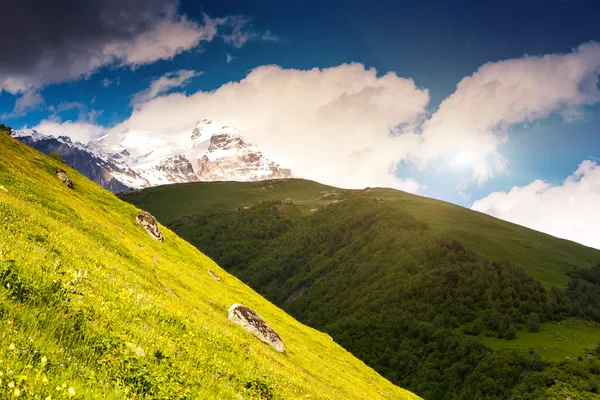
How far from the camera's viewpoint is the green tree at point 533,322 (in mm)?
182500

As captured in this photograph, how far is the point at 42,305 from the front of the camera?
27.4 feet

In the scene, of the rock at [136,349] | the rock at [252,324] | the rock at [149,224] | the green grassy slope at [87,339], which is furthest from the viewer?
the rock at [149,224]

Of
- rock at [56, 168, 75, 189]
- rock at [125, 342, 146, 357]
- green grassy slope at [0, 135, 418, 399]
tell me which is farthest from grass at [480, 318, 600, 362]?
rock at [125, 342, 146, 357]

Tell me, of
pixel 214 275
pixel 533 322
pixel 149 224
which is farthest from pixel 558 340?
pixel 149 224

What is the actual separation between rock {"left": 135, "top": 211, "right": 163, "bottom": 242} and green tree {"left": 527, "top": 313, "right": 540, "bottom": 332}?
648ft

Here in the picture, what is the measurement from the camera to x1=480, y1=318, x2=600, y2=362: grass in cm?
15634

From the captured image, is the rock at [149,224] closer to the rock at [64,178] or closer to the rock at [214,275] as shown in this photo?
the rock at [214,275]

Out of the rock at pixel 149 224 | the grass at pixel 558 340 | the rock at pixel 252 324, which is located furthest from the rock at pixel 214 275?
the grass at pixel 558 340

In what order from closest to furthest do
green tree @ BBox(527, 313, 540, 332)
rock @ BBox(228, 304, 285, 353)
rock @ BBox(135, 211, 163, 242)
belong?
rock @ BBox(228, 304, 285, 353) → rock @ BBox(135, 211, 163, 242) → green tree @ BBox(527, 313, 540, 332)

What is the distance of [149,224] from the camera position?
53344 mm

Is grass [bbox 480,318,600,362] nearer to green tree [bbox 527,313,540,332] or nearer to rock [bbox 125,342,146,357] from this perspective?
green tree [bbox 527,313,540,332]

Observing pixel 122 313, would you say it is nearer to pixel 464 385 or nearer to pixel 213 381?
pixel 213 381

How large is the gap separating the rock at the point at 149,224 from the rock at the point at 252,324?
23657 mm

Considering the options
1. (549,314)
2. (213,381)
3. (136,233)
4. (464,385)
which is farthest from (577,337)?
(213,381)
